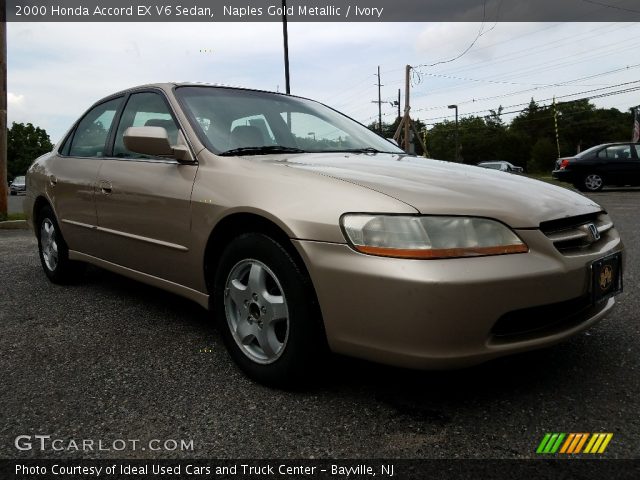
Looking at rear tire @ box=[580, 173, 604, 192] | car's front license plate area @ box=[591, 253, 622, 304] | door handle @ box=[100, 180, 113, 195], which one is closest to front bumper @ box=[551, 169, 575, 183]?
rear tire @ box=[580, 173, 604, 192]

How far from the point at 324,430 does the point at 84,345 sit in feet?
5.09

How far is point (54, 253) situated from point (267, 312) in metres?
2.66

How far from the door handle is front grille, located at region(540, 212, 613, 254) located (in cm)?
241

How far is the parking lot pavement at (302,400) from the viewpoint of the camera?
1809 millimetres

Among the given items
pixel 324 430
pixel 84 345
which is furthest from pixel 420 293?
pixel 84 345

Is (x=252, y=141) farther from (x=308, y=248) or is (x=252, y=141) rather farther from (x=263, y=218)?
(x=308, y=248)

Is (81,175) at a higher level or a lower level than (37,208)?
higher

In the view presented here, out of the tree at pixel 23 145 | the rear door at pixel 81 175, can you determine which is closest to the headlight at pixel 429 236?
the rear door at pixel 81 175

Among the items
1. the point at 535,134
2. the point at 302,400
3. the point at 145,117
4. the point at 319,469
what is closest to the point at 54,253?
the point at 145,117

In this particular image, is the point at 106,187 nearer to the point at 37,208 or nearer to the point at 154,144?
the point at 154,144

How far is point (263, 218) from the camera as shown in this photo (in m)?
2.21

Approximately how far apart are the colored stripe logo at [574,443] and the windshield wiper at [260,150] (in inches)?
69.1

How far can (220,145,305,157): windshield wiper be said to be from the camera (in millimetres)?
2605

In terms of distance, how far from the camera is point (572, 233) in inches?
82.1
